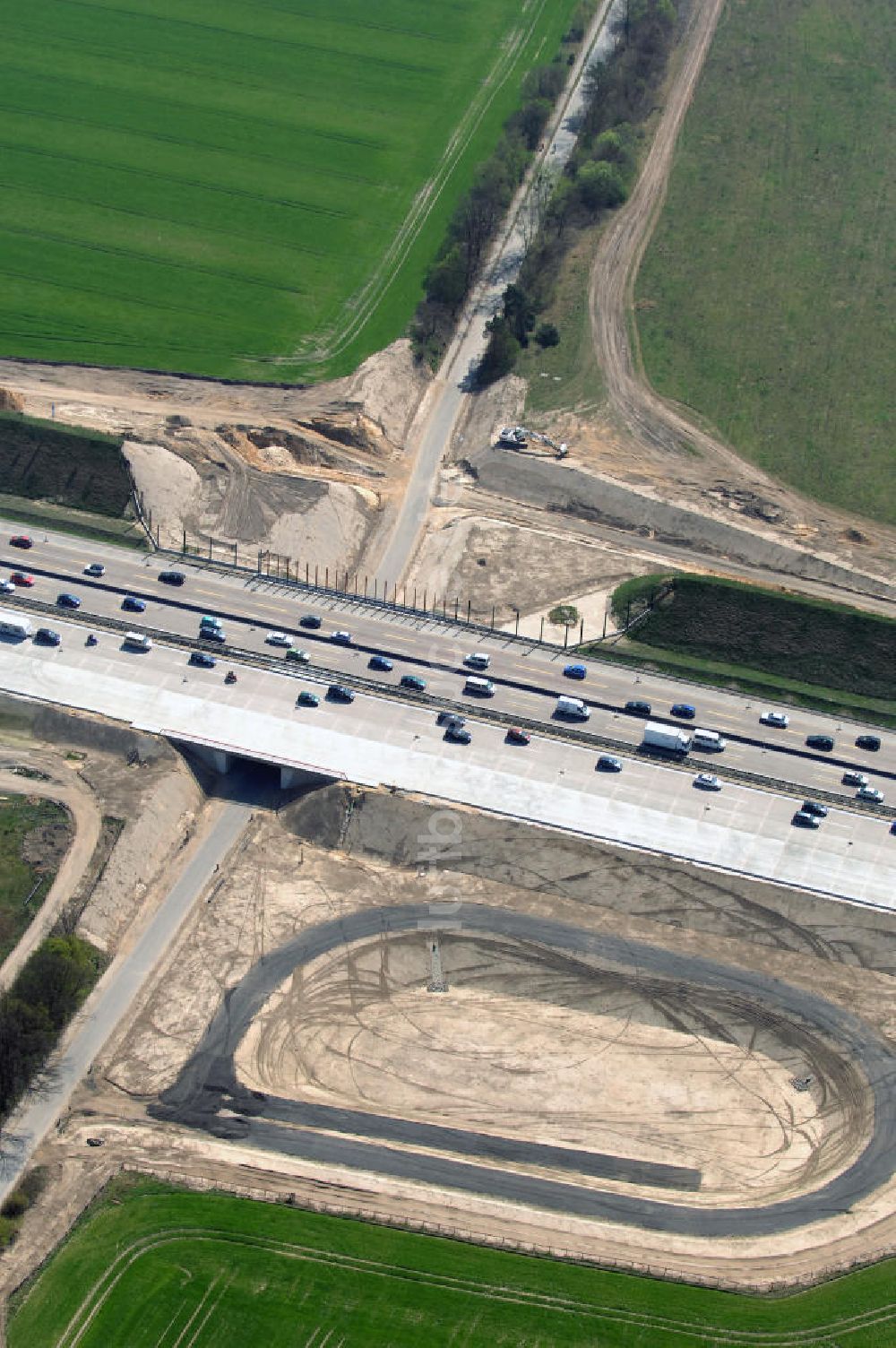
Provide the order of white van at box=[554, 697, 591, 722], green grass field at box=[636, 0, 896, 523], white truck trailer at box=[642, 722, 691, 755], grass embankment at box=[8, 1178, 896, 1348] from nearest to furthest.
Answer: grass embankment at box=[8, 1178, 896, 1348]
white truck trailer at box=[642, 722, 691, 755]
white van at box=[554, 697, 591, 722]
green grass field at box=[636, 0, 896, 523]

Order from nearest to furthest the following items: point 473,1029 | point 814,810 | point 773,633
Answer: point 473,1029
point 814,810
point 773,633

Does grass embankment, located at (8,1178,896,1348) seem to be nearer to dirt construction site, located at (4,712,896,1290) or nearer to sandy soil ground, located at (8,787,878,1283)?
dirt construction site, located at (4,712,896,1290)

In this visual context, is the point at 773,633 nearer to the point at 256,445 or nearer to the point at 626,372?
the point at 626,372

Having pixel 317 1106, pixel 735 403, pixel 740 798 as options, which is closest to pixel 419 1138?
pixel 317 1106

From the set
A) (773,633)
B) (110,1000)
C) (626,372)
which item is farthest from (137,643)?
(626,372)

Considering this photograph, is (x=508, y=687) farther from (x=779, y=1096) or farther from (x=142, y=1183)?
(x=142, y=1183)

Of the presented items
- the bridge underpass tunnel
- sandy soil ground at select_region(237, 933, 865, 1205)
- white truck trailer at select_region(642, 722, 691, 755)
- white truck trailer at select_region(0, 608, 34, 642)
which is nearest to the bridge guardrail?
white truck trailer at select_region(642, 722, 691, 755)

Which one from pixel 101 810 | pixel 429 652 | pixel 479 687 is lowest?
pixel 101 810
